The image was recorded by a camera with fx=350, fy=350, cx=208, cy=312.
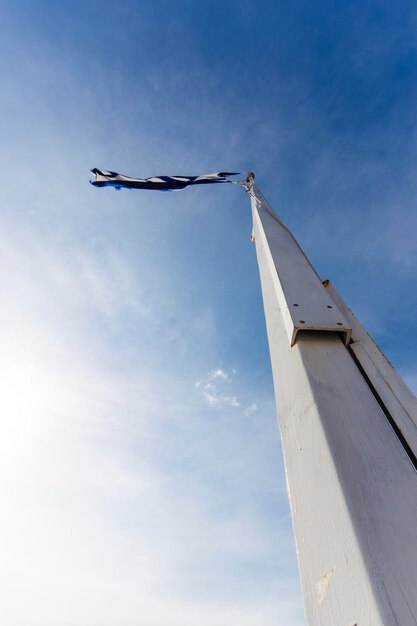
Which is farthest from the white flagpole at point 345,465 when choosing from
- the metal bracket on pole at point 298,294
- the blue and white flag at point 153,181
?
the blue and white flag at point 153,181

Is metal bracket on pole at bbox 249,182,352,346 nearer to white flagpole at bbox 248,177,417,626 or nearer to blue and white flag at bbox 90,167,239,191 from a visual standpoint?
white flagpole at bbox 248,177,417,626

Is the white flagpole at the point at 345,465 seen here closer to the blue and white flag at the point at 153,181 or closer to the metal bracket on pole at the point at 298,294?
the metal bracket on pole at the point at 298,294

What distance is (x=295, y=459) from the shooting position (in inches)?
49.8

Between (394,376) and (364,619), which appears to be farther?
(394,376)

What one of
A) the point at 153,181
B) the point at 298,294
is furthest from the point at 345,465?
the point at 153,181

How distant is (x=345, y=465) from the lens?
103cm

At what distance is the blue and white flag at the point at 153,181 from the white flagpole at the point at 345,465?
4342 mm

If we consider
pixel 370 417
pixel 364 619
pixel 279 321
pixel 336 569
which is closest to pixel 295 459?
pixel 370 417

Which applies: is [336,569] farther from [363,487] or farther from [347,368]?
[347,368]

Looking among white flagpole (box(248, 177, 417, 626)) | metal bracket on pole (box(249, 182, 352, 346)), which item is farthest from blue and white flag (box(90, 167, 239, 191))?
white flagpole (box(248, 177, 417, 626))

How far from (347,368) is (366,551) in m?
0.71

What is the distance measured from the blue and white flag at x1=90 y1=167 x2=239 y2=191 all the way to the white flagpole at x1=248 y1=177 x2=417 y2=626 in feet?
14.2

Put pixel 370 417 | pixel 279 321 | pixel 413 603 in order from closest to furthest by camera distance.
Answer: pixel 413 603 → pixel 370 417 → pixel 279 321

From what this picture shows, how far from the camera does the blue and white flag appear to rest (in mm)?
5324
